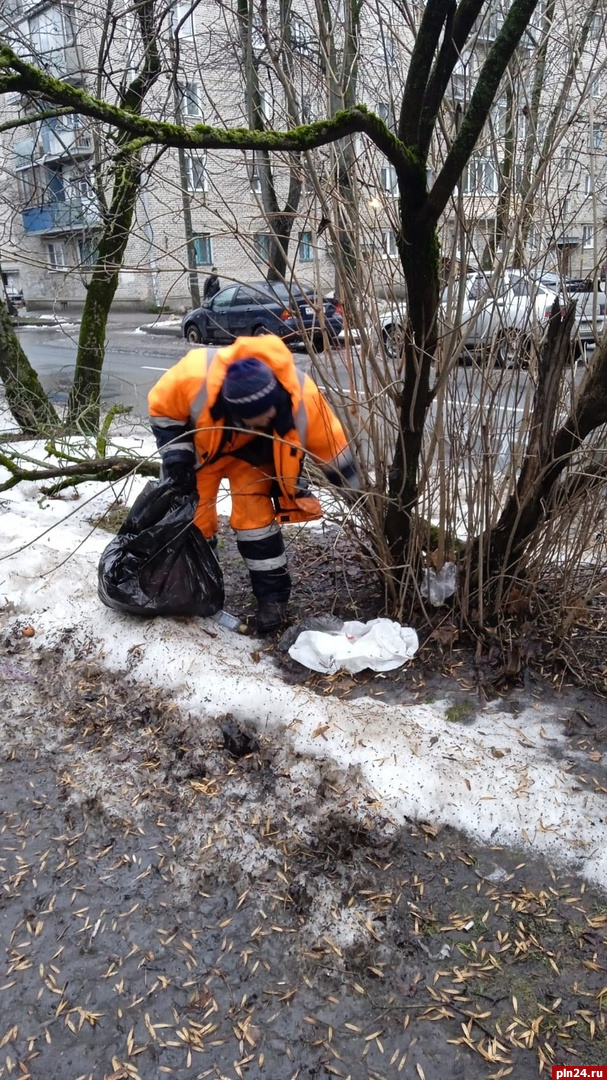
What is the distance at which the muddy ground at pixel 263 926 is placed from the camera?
1822mm

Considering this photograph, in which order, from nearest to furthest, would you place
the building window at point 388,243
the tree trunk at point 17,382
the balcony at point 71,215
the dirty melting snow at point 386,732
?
the dirty melting snow at point 386,732 → the building window at point 388,243 → the balcony at point 71,215 → the tree trunk at point 17,382

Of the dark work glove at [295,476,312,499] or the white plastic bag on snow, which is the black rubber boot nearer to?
the white plastic bag on snow

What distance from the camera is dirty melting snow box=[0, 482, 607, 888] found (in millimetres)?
2336

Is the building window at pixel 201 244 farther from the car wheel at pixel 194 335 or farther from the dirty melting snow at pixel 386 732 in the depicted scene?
the car wheel at pixel 194 335

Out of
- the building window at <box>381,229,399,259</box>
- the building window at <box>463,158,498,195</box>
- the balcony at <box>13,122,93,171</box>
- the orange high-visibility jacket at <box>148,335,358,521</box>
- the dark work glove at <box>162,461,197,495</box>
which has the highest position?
the balcony at <box>13,122,93,171</box>

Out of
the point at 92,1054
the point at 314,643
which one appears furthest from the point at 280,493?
the point at 92,1054

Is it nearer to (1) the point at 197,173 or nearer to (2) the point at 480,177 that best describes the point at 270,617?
(2) the point at 480,177

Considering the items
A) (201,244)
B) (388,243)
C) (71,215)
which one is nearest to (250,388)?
(388,243)

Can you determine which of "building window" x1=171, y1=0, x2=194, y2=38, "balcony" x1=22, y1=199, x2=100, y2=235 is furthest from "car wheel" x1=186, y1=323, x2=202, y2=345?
"balcony" x1=22, y1=199, x2=100, y2=235

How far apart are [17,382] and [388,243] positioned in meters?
4.10

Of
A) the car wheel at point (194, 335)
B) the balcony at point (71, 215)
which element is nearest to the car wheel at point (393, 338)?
the balcony at point (71, 215)

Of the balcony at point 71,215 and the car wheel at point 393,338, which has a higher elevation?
the balcony at point 71,215

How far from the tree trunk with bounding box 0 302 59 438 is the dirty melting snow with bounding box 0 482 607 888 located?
109 inches

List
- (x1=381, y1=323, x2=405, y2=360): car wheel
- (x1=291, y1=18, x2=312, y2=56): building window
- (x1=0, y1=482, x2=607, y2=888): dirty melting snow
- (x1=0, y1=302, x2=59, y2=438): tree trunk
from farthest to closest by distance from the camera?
1. (x1=0, y1=302, x2=59, y2=438): tree trunk
2. (x1=291, y1=18, x2=312, y2=56): building window
3. (x1=381, y1=323, x2=405, y2=360): car wheel
4. (x1=0, y1=482, x2=607, y2=888): dirty melting snow
